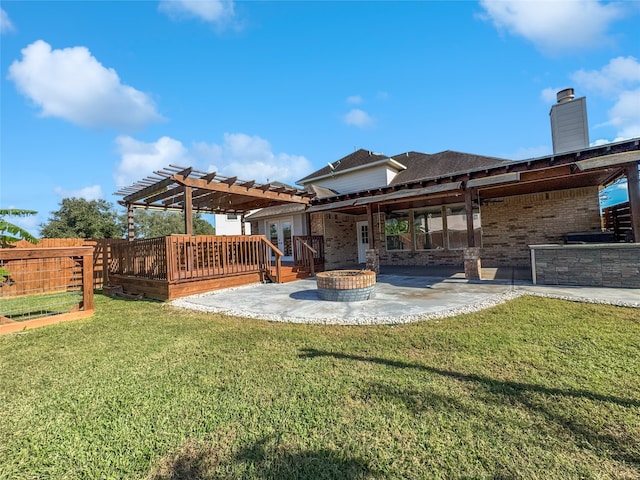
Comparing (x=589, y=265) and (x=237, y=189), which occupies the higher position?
(x=237, y=189)

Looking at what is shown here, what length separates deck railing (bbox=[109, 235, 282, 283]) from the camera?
8.36 meters

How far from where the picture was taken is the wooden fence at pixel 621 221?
31.2 feet

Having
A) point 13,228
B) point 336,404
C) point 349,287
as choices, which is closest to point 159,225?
point 13,228

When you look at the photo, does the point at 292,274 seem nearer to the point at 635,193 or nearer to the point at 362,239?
the point at 362,239

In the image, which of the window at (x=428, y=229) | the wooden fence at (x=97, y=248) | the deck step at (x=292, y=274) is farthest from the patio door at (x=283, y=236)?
the wooden fence at (x=97, y=248)

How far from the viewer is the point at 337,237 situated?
14.9m

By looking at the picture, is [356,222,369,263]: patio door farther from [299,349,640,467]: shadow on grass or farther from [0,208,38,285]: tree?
[0,208,38,285]: tree

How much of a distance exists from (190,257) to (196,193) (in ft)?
11.1

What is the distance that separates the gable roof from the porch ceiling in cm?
607

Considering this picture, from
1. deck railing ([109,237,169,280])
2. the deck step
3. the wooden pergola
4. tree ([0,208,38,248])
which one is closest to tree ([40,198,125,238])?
the wooden pergola

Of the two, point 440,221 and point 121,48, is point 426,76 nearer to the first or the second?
point 440,221

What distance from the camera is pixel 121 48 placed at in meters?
10.8

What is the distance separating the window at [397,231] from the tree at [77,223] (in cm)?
2631

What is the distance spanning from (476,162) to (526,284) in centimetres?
793
